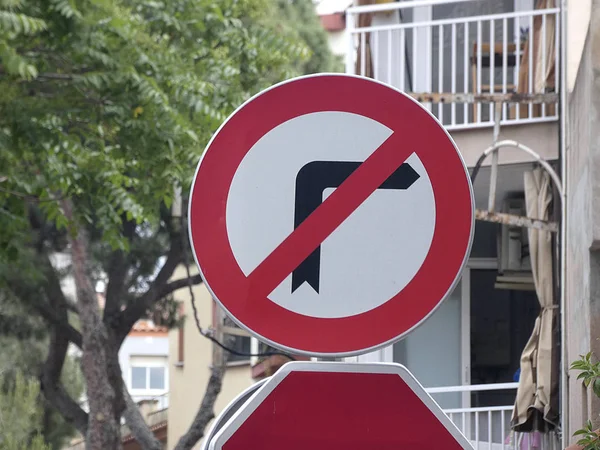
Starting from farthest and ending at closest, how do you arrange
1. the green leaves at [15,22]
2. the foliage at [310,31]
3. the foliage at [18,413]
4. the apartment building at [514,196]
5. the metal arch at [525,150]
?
the foliage at [310,31]
the foliage at [18,413]
the metal arch at [525,150]
the green leaves at [15,22]
the apartment building at [514,196]

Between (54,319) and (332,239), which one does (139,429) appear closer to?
(54,319)

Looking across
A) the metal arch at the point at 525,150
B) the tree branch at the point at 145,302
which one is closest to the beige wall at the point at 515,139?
the metal arch at the point at 525,150

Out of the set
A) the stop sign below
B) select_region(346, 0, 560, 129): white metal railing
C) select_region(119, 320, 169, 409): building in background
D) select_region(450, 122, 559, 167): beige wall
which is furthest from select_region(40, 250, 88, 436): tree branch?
select_region(119, 320, 169, 409): building in background

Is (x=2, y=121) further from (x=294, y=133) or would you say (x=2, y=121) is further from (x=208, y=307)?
(x=208, y=307)

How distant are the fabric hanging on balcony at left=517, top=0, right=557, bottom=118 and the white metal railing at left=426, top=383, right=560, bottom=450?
237cm

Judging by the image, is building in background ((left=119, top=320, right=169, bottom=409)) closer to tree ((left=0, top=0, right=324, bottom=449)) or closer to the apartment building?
tree ((left=0, top=0, right=324, bottom=449))

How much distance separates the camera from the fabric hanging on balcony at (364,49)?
30.8 ft

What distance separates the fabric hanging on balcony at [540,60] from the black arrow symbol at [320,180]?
6219mm

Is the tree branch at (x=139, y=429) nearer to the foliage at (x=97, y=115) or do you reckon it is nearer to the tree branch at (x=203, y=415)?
the tree branch at (x=203, y=415)

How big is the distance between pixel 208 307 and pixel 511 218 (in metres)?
24.2

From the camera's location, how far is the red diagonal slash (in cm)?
243

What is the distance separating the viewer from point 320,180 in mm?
2475

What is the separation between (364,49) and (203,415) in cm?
1230

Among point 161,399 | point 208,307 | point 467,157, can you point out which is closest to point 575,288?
point 467,157
